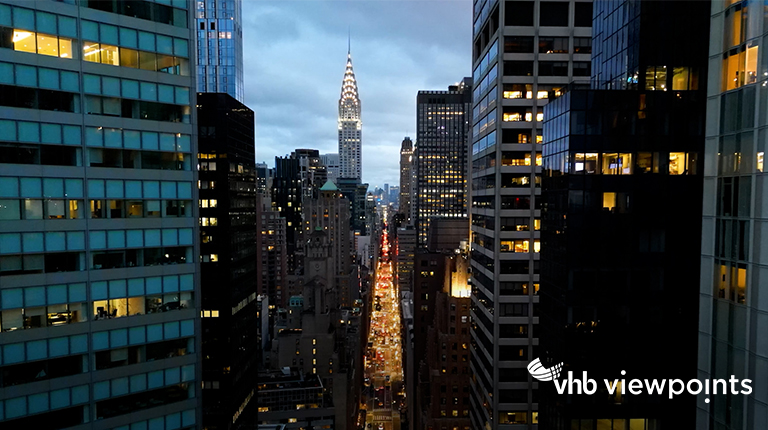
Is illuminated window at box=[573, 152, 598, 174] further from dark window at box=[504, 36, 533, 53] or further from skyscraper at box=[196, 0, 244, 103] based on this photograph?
skyscraper at box=[196, 0, 244, 103]

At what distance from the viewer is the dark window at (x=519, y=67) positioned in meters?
54.5

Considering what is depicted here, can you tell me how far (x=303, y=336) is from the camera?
131000mm

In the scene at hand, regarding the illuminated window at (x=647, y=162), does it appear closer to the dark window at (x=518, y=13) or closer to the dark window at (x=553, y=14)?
the dark window at (x=553, y=14)

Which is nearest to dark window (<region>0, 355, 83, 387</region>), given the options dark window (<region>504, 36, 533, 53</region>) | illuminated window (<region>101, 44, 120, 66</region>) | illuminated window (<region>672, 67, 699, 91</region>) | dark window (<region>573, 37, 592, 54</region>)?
illuminated window (<region>101, 44, 120, 66</region>)

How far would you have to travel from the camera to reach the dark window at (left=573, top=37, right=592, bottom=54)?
176 feet

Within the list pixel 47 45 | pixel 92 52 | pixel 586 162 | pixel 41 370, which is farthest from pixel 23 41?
pixel 586 162

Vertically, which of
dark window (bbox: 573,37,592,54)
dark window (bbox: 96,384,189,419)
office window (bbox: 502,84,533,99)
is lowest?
dark window (bbox: 96,384,189,419)

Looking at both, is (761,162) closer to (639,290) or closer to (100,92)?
(639,290)

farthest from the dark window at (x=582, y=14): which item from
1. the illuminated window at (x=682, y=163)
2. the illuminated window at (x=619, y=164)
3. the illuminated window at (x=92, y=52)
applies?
the illuminated window at (x=92, y=52)

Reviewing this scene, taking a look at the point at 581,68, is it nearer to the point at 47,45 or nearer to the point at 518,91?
the point at 518,91

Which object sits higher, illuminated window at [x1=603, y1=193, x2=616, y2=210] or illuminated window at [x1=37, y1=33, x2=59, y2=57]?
illuminated window at [x1=37, y1=33, x2=59, y2=57]

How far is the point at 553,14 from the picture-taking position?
5369 cm

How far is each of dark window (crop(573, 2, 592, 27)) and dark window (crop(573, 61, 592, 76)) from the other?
4.35m

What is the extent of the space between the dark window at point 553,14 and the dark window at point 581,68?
15.9ft
